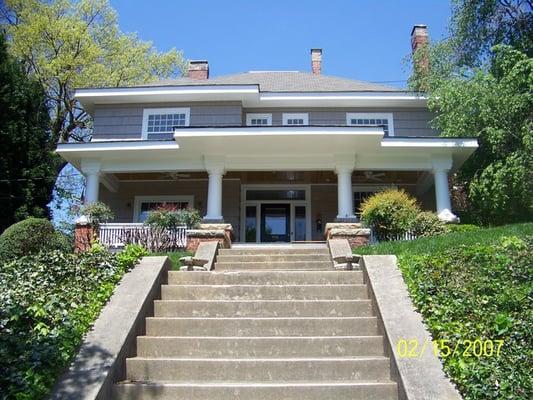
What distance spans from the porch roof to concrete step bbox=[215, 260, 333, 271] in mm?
5364

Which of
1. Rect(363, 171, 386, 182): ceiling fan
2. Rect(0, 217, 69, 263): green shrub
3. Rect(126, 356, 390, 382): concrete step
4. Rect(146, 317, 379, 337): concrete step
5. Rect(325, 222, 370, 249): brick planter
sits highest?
Rect(363, 171, 386, 182): ceiling fan

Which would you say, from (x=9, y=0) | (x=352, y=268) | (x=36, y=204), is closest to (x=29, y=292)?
(x=352, y=268)

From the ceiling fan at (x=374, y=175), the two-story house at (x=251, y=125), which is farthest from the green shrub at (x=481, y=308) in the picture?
the two-story house at (x=251, y=125)

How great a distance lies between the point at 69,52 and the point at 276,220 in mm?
14397

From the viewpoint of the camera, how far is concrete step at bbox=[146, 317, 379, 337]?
6211 mm

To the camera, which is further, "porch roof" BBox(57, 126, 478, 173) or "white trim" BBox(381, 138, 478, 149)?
"white trim" BBox(381, 138, 478, 149)

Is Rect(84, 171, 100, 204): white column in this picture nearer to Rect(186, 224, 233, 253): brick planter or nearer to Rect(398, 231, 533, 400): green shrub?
Rect(186, 224, 233, 253): brick planter

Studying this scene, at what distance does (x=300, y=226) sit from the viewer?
18109mm

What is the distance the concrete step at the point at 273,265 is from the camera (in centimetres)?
966

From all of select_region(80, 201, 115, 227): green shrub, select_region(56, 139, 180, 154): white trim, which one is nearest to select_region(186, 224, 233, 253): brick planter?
select_region(80, 201, 115, 227): green shrub

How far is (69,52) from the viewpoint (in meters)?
25.8

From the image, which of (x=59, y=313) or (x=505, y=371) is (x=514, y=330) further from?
(x=59, y=313)

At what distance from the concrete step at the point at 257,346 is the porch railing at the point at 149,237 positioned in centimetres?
750

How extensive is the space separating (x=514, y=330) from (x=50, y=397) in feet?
13.5
